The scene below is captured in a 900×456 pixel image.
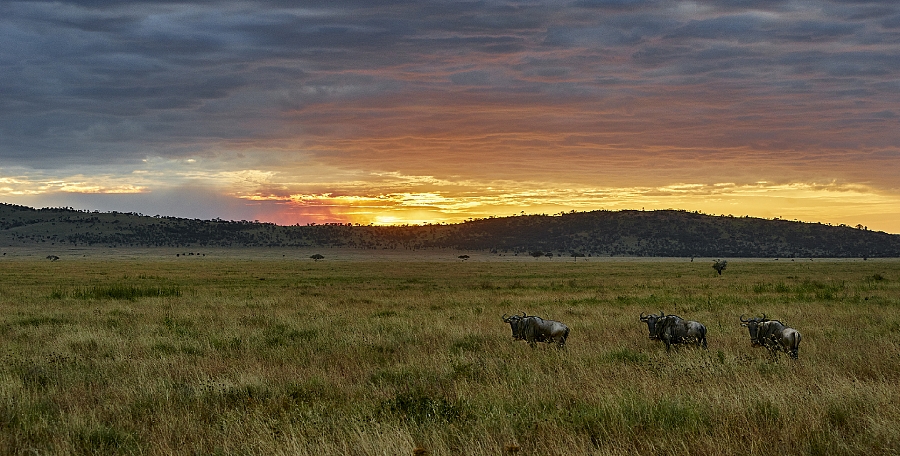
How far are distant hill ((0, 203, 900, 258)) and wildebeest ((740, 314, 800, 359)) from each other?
156 meters

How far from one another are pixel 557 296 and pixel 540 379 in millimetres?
20445

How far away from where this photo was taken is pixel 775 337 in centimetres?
1235

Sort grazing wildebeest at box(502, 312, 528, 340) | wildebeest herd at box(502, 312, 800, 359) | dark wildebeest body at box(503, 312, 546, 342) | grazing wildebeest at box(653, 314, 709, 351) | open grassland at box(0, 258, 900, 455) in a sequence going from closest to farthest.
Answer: open grassland at box(0, 258, 900, 455) < wildebeest herd at box(502, 312, 800, 359) < grazing wildebeest at box(653, 314, 709, 351) < dark wildebeest body at box(503, 312, 546, 342) < grazing wildebeest at box(502, 312, 528, 340)

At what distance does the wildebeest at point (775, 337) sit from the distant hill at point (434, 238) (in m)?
156

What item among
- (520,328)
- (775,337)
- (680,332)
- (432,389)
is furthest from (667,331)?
(432,389)

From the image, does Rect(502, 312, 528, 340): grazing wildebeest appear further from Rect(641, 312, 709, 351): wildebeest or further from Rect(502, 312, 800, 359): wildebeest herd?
Rect(641, 312, 709, 351): wildebeest

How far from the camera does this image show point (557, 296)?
30.0m

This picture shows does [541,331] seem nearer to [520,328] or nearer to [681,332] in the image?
[520,328]

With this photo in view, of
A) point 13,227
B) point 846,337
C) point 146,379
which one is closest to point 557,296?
point 846,337

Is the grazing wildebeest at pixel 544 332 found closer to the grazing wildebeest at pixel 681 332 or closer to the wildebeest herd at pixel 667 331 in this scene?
the wildebeest herd at pixel 667 331

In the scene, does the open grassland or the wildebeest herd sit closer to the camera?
the open grassland

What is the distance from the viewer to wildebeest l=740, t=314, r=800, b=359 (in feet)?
38.6

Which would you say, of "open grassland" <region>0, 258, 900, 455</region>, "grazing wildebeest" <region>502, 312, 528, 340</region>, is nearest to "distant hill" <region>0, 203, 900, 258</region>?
"open grassland" <region>0, 258, 900, 455</region>

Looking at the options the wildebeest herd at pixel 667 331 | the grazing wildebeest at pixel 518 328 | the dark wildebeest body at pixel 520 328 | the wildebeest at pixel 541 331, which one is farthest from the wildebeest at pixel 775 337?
the grazing wildebeest at pixel 518 328
